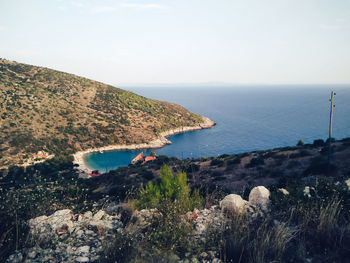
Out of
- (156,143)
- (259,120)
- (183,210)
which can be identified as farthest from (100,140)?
(259,120)

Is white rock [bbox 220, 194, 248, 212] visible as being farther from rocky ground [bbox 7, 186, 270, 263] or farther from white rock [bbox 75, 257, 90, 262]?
white rock [bbox 75, 257, 90, 262]

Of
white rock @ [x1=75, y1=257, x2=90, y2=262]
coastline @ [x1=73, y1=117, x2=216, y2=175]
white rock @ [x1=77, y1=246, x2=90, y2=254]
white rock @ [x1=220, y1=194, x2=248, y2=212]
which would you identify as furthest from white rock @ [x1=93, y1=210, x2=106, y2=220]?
coastline @ [x1=73, y1=117, x2=216, y2=175]

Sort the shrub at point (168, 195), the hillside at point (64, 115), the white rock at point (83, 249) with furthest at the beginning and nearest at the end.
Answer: the hillside at point (64, 115)
the shrub at point (168, 195)
the white rock at point (83, 249)

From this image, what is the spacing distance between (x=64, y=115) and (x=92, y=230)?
100.0 m

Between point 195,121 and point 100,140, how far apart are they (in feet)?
231

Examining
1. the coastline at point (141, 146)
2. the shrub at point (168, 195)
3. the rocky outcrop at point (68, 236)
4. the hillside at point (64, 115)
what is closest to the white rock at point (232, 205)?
the shrub at point (168, 195)

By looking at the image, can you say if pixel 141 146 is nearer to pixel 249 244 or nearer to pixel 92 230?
pixel 92 230

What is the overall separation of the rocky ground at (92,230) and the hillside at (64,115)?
2806 inches

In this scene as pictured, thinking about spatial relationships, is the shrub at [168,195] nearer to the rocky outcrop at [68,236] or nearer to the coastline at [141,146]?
the rocky outcrop at [68,236]

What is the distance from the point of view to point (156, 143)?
4109 inches

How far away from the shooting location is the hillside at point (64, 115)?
240 ft

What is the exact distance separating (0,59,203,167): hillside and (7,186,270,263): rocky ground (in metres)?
71.3

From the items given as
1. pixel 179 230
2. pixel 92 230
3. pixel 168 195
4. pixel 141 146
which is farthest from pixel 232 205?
pixel 141 146

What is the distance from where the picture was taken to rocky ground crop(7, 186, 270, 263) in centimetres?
438
